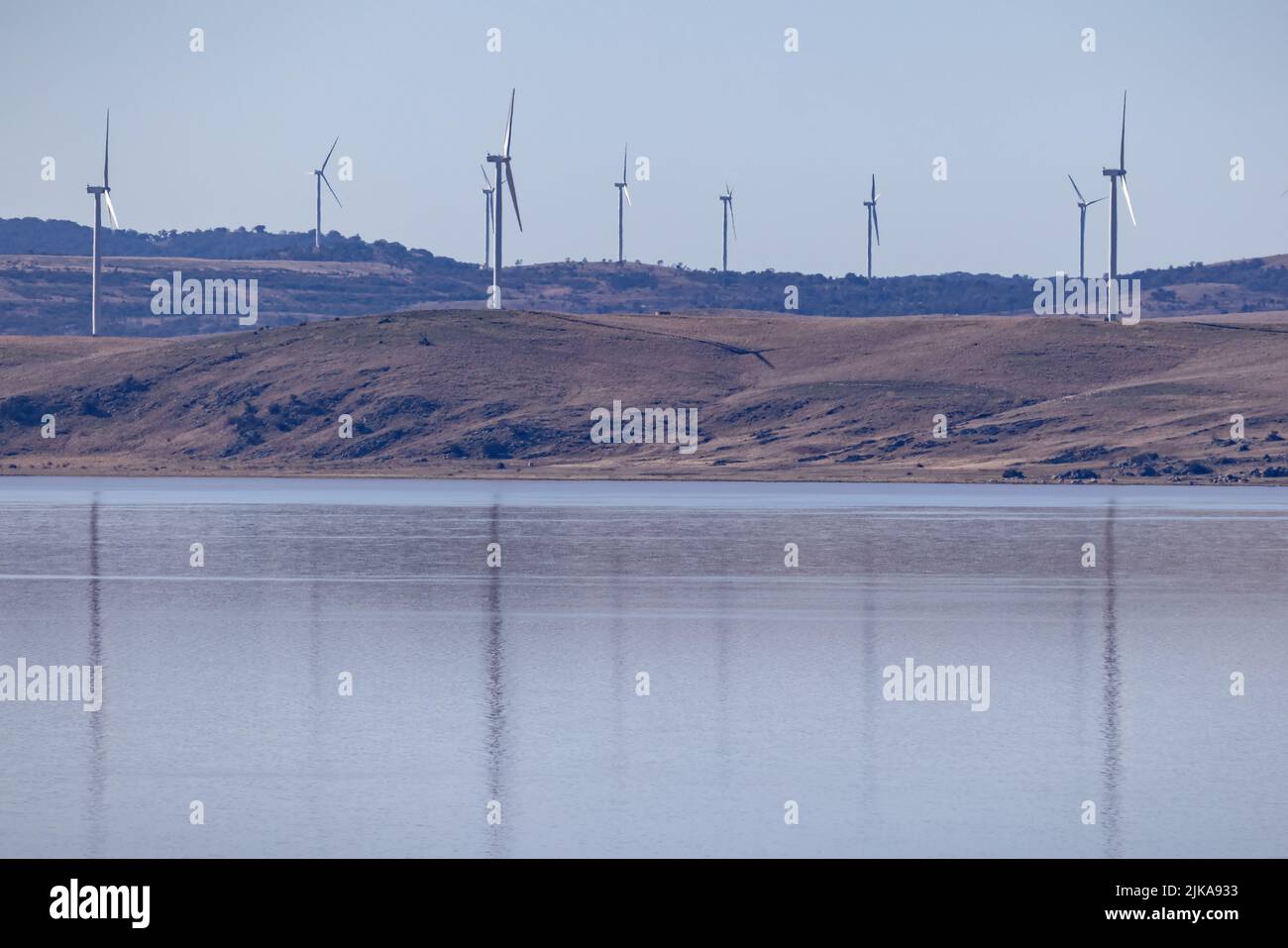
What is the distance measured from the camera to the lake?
1748 centimetres

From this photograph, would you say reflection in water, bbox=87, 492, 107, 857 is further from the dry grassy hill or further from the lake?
the dry grassy hill

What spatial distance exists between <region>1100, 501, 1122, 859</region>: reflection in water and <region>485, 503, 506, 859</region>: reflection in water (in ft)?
16.9

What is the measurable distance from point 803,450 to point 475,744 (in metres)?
106

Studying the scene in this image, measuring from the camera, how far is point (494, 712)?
77.5ft

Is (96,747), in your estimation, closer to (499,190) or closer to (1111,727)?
(1111,727)

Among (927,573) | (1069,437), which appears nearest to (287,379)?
(1069,437)

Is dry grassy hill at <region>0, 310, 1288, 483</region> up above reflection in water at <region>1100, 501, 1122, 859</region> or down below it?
above

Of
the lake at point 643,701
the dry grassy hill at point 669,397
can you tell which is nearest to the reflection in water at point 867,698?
the lake at point 643,701

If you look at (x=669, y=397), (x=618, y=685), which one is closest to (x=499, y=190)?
(x=669, y=397)

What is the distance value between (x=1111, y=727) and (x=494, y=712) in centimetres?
716

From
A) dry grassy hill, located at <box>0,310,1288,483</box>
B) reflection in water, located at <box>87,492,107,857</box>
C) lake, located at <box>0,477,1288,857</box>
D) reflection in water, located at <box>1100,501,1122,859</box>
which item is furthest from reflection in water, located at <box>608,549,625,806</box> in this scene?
dry grassy hill, located at <box>0,310,1288,483</box>

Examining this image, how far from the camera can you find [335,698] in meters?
24.6

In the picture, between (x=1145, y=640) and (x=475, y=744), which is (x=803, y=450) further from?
(x=475, y=744)
